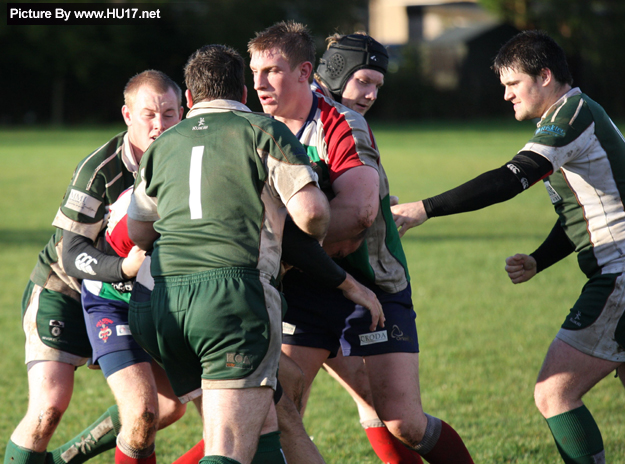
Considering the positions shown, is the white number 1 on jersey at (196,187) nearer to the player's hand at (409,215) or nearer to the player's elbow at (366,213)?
the player's elbow at (366,213)

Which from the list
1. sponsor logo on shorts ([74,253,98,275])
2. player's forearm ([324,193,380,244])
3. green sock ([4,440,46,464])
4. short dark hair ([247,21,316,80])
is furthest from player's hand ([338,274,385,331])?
green sock ([4,440,46,464])

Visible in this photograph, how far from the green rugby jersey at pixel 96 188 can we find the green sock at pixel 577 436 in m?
2.53

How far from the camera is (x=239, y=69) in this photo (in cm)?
311

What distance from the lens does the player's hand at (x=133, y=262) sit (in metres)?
3.43

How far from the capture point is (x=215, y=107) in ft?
9.84

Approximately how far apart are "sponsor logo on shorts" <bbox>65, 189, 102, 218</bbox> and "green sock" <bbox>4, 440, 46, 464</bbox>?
50.9 inches

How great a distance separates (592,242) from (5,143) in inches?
1300

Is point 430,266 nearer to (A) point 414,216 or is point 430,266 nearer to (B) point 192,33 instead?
(A) point 414,216

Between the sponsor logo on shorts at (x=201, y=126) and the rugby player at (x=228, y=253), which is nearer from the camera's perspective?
the rugby player at (x=228, y=253)

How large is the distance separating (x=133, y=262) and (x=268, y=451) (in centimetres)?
112

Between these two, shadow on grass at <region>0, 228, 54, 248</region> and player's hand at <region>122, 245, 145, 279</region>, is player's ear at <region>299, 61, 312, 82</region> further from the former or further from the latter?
shadow on grass at <region>0, 228, 54, 248</region>

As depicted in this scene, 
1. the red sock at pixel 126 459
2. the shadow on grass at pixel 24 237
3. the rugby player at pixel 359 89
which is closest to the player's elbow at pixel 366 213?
the rugby player at pixel 359 89

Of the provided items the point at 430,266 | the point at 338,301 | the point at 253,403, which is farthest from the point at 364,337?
the point at 430,266

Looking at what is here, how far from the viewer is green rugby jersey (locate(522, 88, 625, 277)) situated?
3.55 metres
